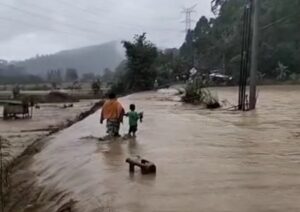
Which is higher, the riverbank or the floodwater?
the floodwater

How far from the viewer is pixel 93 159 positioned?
12.0m

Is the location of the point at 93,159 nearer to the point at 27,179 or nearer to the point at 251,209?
the point at 27,179

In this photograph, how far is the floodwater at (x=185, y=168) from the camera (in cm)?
775

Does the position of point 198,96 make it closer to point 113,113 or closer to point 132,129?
point 132,129

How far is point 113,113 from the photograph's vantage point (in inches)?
579

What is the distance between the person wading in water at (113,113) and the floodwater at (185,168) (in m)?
0.56

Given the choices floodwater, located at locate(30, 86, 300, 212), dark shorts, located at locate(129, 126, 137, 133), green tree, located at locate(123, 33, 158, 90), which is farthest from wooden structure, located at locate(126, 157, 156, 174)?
green tree, located at locate(123, 33, 158, 90)

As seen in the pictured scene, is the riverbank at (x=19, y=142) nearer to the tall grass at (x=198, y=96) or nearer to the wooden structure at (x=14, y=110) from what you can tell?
the wooden structure at (x=14, y=110)

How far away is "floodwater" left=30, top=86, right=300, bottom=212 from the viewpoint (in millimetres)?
7746

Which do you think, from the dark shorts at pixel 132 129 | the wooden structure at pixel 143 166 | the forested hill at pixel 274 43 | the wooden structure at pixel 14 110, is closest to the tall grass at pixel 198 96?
the wooden structure at pixel 14 110

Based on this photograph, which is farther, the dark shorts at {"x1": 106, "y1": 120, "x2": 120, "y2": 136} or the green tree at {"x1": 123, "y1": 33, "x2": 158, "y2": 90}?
the green tree at {"x1": 123, "y1": 33, "x2": 158, "y2": 90}

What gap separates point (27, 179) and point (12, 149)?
6125 mm

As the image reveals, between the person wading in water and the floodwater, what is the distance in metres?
0.56

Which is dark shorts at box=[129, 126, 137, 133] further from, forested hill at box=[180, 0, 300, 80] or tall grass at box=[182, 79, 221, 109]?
forested hill at box=[180, 0, 300, 80]
